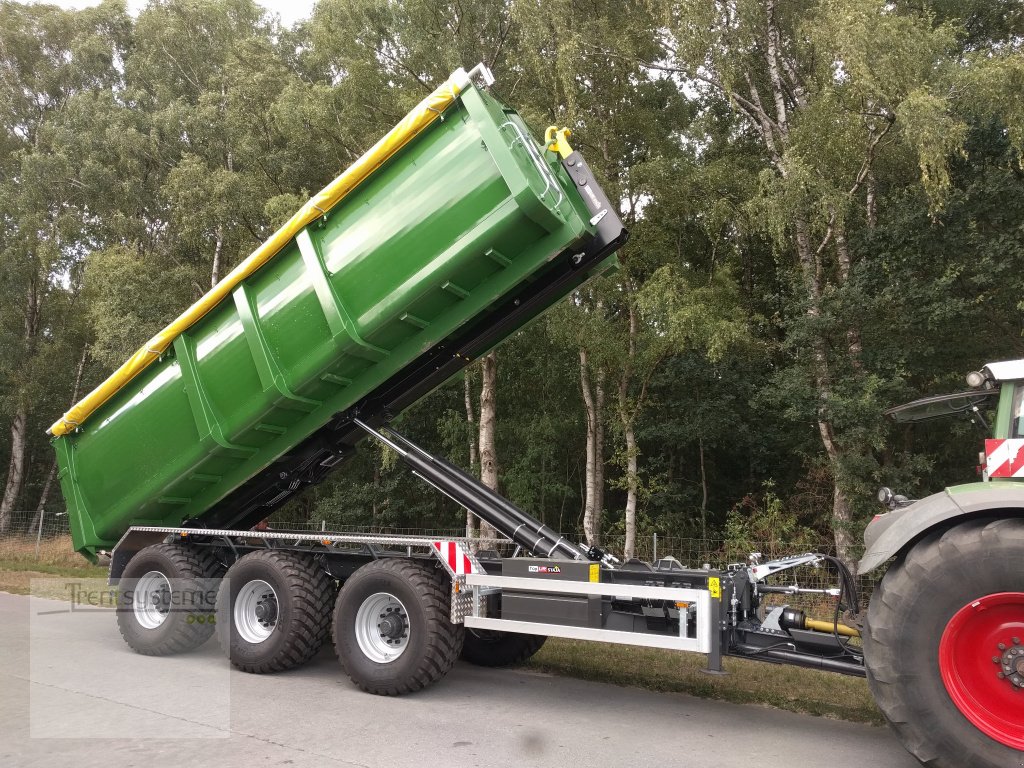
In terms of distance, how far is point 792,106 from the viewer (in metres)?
14.3

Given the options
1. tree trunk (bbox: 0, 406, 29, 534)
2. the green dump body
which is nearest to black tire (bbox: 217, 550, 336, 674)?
the green dump body

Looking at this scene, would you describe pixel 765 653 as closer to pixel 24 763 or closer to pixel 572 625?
pixel 572 625

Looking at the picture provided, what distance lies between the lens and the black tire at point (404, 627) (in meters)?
5.70

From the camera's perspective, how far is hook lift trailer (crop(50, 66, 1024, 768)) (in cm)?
379

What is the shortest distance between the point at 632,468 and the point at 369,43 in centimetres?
1099

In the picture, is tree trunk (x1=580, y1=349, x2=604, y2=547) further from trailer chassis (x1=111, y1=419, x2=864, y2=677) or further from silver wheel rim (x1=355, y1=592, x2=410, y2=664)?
silver wheel rim (x1=355, y1=592, x2=410, y2=664)

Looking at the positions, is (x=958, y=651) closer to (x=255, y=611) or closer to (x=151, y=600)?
(x=255, y=611)

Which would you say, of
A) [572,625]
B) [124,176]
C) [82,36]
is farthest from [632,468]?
[82,36]

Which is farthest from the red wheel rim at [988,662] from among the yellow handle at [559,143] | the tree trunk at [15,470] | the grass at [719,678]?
the tree trunk at [15,470]

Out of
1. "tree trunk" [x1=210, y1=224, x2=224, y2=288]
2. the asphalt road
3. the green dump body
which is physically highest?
"tree trunk" [x1=210, y1=224, x2=224, y2=288]

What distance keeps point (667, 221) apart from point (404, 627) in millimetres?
10436

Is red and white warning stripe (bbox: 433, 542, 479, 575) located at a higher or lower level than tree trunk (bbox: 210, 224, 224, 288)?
lower

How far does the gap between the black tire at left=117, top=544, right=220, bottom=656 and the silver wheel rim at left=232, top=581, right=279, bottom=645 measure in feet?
2.15

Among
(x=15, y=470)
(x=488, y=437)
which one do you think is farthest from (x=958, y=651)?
(x=15, y=470)
